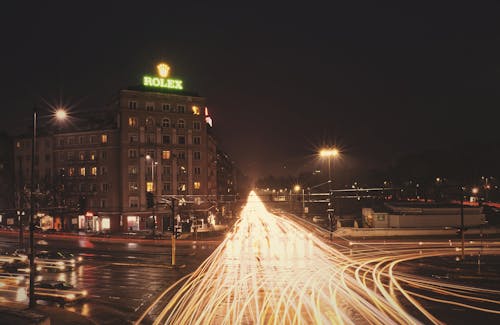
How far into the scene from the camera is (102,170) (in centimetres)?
6381

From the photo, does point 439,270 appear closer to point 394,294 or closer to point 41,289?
point 394,294

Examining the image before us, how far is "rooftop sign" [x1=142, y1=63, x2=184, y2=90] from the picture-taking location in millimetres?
65188

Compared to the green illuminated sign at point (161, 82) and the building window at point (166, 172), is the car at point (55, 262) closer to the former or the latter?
the building window at point (166, 172)

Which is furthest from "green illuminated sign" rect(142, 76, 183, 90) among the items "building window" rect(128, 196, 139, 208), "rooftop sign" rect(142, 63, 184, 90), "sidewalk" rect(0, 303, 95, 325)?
"sidewalk" rect(0, 303, 95, 325)

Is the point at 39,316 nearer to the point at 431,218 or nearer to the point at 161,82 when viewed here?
the point at 431,218

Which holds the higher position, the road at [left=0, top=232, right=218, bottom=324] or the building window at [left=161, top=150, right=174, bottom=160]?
the building window at [left=161, top=150, right=174, bottom=160]

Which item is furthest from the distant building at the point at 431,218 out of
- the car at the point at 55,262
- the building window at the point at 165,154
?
the car at the point at 55,262

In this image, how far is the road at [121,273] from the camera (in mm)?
20391

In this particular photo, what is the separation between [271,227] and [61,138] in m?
39.1

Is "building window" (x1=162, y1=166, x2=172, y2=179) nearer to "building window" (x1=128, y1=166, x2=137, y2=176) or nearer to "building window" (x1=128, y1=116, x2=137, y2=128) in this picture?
"building window" (x1=128, y1=166, x2=137, y2=176)

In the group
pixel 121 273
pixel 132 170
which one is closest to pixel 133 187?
pixel 132 170

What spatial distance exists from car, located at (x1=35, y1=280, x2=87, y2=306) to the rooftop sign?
4722 cm

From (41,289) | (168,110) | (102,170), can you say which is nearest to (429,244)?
(41,289)

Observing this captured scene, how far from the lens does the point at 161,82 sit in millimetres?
66250
